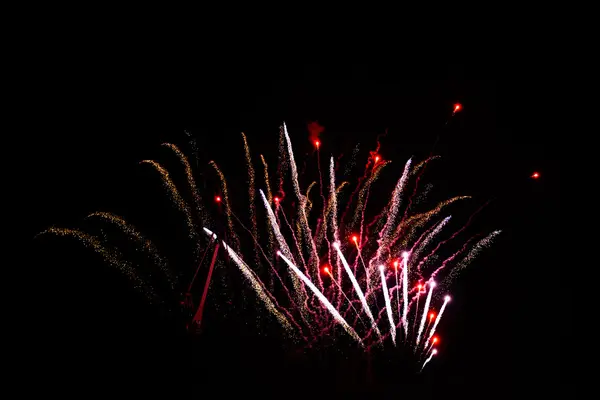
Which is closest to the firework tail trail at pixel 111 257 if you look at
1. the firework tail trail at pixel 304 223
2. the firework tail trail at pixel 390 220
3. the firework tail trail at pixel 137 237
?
the firework tail trail at pixel 137 237

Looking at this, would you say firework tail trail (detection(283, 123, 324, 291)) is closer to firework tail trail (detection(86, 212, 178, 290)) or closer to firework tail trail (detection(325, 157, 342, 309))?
firework tail trail (detection(325, 157, 342, 309))

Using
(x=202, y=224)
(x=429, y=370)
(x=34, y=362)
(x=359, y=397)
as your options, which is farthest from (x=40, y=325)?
(x=429, y=370)

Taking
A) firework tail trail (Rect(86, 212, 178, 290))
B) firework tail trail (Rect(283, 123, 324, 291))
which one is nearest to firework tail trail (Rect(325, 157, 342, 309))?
firework tail trail (Rect(283, 123, 324, 291))

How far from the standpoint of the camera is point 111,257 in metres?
12.4

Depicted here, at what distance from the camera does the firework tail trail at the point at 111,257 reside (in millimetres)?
11555

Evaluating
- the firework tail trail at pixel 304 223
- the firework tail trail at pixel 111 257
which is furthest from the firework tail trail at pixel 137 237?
the firework tail trail at pixel 304 223

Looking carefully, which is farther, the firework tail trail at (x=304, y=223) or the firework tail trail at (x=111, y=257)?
the firework tail trail at (x=111, y=257)

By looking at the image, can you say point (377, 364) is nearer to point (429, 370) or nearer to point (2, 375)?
point (429, 370)

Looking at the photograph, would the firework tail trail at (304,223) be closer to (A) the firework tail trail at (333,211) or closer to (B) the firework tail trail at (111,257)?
(A) the firework tail trail at (333,211)

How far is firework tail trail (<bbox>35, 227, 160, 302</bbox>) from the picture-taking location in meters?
11.6

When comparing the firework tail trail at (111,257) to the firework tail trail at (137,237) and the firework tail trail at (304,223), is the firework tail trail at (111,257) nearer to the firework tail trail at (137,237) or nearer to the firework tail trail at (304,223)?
the firework tail trail at (137,237)

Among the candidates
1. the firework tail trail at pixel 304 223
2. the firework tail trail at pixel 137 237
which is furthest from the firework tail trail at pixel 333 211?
the firework tail trail at pixel 137 237

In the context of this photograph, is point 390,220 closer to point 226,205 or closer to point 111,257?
point 226,205

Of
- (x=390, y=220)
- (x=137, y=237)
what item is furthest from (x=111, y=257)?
(x=390, y=220)
